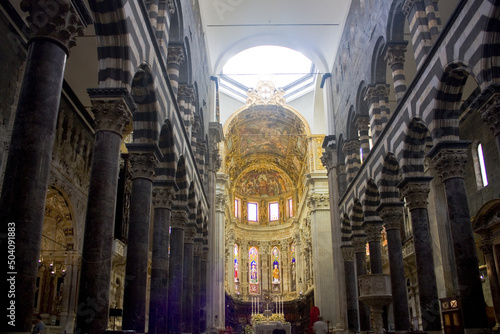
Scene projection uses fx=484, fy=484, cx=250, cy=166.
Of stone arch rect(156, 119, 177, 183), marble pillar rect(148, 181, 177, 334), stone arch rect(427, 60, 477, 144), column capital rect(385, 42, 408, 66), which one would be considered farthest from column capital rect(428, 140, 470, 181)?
marble pillar rect(148, 181, 177, 334)

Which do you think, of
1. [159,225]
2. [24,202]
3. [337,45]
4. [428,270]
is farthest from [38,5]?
[337,45]

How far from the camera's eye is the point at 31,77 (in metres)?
6.05

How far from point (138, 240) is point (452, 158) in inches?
280

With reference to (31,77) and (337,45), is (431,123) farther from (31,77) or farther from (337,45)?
(337,45)

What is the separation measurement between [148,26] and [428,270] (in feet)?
29.2

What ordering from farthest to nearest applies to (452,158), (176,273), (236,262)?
1. (236,262)
2. (176,273)
3. (452,158)

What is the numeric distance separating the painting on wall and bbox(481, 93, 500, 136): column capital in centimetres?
3759

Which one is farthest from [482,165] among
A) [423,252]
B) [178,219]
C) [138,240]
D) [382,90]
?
[138,240]

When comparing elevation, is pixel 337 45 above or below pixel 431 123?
above

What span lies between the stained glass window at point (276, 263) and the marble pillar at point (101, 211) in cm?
3784

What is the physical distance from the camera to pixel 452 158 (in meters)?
10.8

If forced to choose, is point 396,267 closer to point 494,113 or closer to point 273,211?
point 494,113

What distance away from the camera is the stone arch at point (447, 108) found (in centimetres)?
1081

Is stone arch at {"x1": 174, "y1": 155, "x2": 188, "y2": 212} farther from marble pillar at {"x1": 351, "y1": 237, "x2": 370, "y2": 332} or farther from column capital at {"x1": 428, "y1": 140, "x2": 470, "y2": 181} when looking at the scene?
marble pillar at {"x1": 351, "y1": 237, "x2": 370, "y2": 332}
